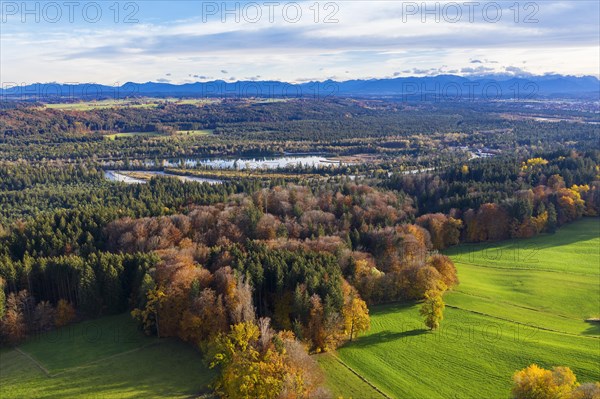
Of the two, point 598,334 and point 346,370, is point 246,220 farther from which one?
point 598,334

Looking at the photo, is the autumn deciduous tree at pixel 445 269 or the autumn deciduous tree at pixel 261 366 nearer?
the autumn deciduous tree at pixel 261 366

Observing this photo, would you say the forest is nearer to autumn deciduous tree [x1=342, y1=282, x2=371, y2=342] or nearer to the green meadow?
autumn deciduous tree [x1=342, y1=282, x2=371, y2=342]

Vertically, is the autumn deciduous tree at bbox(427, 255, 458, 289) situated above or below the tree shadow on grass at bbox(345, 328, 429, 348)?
above

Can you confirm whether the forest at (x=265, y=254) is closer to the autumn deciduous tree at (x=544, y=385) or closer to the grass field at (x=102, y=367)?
the grass field at (x=102, y=367)

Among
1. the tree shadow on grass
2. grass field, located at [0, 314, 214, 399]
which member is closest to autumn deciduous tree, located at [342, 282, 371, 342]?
the tree shadow on grass

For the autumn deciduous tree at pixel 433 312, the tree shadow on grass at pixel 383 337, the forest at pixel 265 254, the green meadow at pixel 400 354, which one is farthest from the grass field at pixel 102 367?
the autumn deciduous tree at pixel 433 312

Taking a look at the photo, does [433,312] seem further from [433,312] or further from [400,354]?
[400,354]

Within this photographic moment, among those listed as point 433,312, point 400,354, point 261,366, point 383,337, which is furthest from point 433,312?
point 261,366
